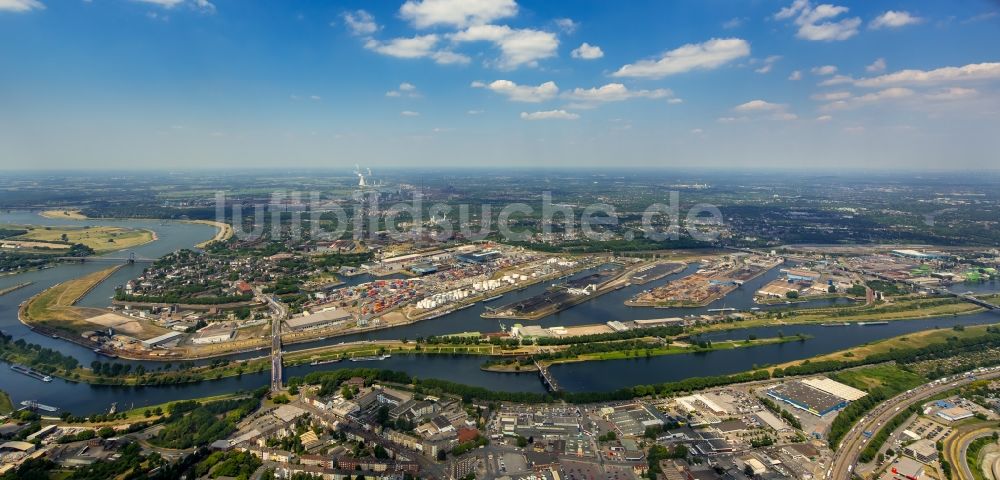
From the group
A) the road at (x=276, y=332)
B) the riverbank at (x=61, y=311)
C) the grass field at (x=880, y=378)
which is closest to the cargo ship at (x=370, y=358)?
the road at (x=276, y=332)

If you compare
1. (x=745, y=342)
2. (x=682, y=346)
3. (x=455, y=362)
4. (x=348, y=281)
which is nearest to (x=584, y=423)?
(x=455, y=362)

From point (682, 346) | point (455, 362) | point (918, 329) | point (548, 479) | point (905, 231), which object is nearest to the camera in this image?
point (548, 479)

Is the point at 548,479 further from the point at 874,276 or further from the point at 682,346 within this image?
the point at 874,276

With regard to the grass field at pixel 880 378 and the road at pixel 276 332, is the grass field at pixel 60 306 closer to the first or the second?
the road at pixel 276 332

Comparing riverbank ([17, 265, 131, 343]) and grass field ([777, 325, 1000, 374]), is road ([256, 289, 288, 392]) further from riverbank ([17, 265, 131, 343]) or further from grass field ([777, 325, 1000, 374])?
grass field ([777, 325, 1000, 374])

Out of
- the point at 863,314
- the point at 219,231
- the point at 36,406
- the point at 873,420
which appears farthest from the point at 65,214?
the point at 863,314

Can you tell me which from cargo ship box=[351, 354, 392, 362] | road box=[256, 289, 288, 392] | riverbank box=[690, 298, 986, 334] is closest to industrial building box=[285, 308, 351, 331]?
road box=[256, 289, 288, 392]
